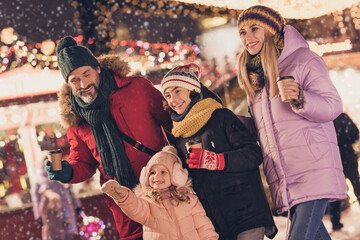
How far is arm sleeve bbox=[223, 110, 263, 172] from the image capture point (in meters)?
2.45

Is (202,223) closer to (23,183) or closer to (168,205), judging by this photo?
(168,205)

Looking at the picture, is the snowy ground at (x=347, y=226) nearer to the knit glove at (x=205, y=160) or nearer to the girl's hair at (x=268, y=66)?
the girl's hair at (x=268, y=66)

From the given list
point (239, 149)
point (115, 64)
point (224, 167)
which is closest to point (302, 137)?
point (239, 149)

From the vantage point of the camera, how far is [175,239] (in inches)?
101

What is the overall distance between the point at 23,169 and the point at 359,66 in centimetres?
619

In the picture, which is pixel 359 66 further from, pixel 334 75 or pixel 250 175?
pixel 250 175

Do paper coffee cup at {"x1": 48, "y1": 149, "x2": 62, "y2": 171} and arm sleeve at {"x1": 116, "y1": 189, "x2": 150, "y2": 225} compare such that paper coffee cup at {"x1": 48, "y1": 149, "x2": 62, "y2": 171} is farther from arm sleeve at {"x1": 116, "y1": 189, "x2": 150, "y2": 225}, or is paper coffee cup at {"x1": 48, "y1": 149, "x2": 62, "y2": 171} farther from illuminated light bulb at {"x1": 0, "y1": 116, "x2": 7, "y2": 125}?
illuminated light bulb at {"x1": 0, "y1": 116, "x2": 7, "y2": 125}

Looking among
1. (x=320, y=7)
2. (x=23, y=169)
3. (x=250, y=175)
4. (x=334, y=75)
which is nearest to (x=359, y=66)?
(x=334, y=75)

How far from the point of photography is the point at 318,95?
2.40 m

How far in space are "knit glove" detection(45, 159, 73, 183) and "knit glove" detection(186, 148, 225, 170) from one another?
886 millimetres

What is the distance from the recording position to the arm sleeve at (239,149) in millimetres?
2453

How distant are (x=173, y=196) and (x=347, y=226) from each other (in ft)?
11.5

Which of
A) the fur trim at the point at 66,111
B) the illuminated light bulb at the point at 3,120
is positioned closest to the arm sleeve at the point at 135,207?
the fur trim at the point at 66,111

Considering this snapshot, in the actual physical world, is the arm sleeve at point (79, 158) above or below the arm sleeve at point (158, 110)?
below
